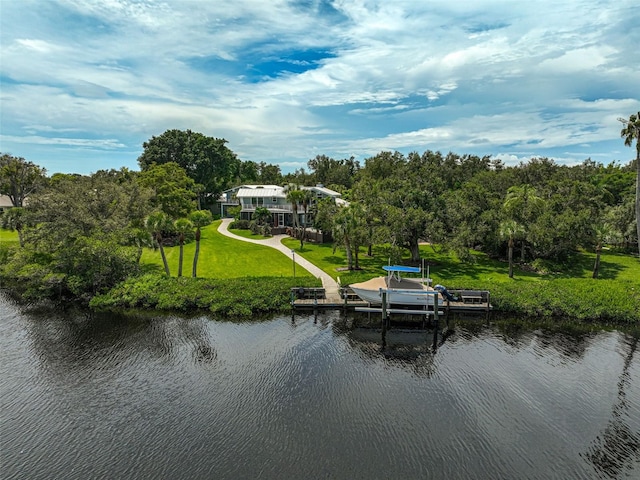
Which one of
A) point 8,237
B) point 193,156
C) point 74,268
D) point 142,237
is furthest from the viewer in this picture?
point 193,156

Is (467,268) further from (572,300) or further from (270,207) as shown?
(270,207)

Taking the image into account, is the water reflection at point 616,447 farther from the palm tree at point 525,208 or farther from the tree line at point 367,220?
the palm tree at point 525,208

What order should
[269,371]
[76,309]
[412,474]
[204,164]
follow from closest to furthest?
[412,474]
[269,371]
[76,309]
[204,164]

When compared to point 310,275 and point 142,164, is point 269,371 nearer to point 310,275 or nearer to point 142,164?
point 310,275

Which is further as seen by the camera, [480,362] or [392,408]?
[480,362]

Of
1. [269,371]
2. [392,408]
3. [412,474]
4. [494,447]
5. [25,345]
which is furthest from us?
[25,345]

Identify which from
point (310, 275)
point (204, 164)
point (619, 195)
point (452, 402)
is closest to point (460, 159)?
point (619, 195)

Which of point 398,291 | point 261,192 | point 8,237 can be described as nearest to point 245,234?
point 261,192
